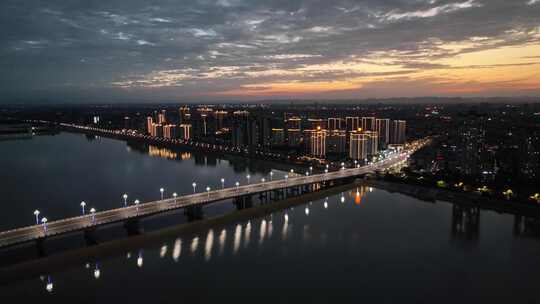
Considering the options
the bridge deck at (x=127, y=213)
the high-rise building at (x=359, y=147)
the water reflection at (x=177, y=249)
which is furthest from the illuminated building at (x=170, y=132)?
the water reflection at (x=177, y=249)

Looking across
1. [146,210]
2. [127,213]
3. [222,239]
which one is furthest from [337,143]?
[127,213]

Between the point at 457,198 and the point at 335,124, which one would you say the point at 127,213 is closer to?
the point at 457,198

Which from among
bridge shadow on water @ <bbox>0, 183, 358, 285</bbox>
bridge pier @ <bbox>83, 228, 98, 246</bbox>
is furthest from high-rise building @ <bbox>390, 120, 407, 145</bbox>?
bridge pier @ <bbox>83, 228, 98, 246</bbox>

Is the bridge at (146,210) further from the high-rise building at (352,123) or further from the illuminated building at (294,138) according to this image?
the high-rise building at (352,123)

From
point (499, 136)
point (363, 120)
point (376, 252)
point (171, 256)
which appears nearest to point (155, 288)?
point (171, 256)

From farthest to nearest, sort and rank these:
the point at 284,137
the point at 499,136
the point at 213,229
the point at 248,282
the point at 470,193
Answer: the point at 284,137 < the point at 499,136 < the point at 470,193 < the point at 213,229 < the point at 248,282

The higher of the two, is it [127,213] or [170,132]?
[170,132]

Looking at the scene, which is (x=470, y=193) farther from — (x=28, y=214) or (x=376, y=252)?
(x=28, y=214)

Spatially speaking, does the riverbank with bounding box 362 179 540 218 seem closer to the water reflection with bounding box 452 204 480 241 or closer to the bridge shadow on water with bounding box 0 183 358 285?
the water reflection with bounding box 452 204 480 241
